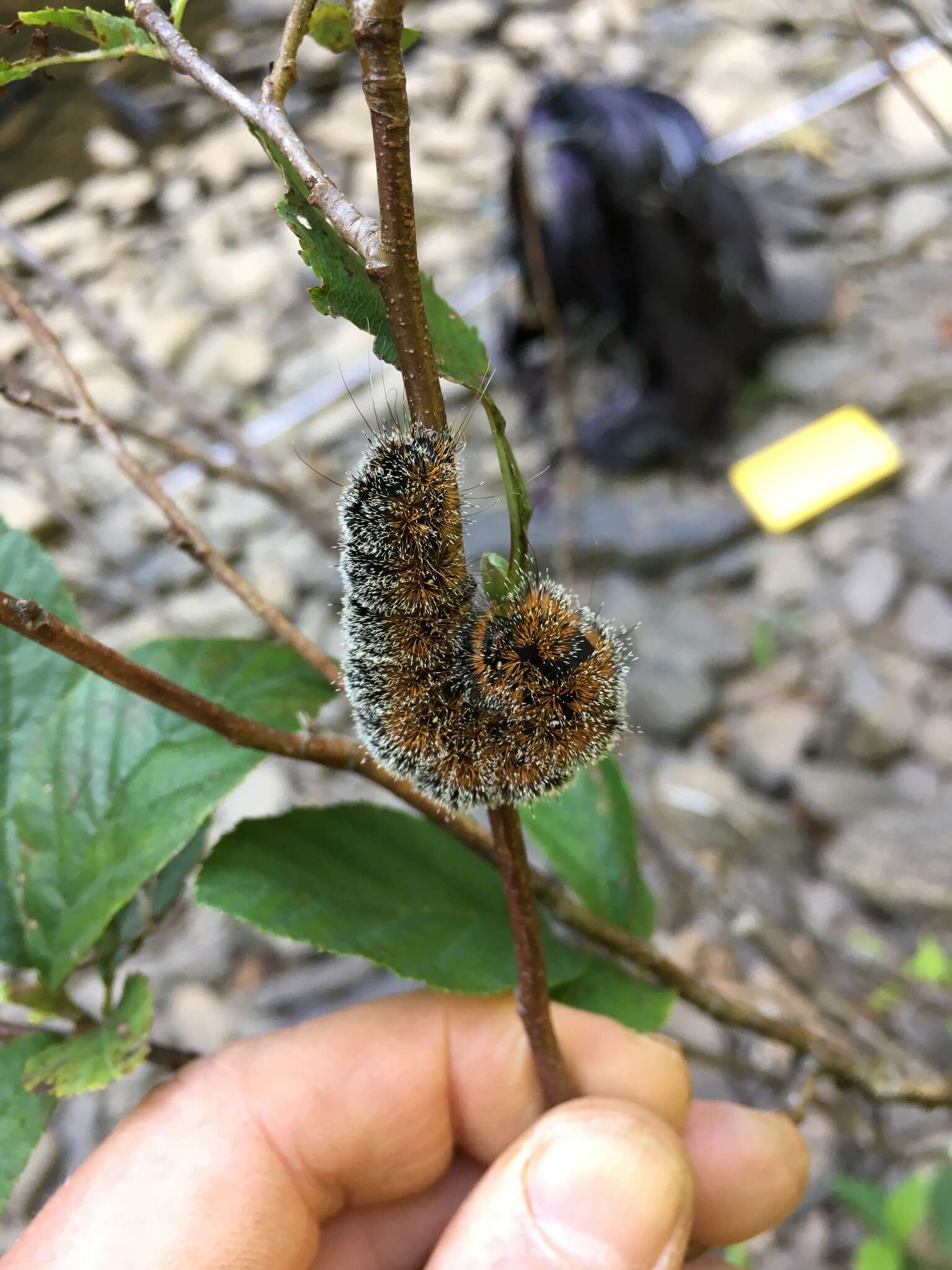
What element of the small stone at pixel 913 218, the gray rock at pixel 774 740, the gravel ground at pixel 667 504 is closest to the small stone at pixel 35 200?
the gravel ground at pixel 667 504

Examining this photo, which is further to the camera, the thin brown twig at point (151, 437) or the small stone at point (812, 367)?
the small stone at point (812, 367)

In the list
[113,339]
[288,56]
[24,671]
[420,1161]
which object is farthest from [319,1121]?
[113,339]

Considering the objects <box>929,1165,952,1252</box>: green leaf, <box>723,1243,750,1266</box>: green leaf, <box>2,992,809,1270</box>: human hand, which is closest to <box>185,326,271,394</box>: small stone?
<box>2,992,809,1270</box>: human hand

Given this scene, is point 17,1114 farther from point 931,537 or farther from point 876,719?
point 931,537

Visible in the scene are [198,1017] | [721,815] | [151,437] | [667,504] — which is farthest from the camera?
[667,504]

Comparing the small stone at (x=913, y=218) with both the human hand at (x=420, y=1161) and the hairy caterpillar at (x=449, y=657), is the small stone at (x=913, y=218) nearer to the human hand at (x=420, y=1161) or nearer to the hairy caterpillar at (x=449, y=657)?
the human hand at (x=420, y=1161)

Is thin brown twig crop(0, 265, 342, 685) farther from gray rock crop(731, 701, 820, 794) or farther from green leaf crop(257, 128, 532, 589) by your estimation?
gray rock crop(731, 701, 820, 794)

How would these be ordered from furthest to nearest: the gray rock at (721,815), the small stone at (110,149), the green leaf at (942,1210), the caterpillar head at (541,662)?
the gray rock at (721,815), the green leaf at (942,1210), the small stone at (110,149), the caterpillar head at (541,662)
